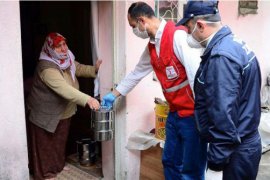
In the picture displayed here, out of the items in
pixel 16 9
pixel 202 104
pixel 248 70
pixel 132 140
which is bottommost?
pixel 132 140

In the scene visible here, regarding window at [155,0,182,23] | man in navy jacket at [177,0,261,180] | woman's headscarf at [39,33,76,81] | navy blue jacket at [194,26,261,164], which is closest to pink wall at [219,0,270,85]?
window at [155,0,182,23]

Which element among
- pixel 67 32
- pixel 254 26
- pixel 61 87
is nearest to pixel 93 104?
pixel 61 87

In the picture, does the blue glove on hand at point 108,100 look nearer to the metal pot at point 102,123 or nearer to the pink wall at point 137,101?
the metal pot at point 102,123

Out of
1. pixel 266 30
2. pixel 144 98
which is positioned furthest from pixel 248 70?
pixel 266 30

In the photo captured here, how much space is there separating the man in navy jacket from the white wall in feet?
3.69

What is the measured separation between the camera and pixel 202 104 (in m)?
1.73

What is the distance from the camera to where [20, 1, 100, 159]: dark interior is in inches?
165

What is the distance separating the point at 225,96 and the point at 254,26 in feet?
9.16

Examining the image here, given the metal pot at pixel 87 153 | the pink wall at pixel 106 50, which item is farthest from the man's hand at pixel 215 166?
the metal pot at pixel 87 153

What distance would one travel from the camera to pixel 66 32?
4.57m

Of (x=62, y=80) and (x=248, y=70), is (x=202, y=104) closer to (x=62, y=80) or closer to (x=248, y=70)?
(x=248, y=70)

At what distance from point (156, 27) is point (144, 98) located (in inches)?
33.1

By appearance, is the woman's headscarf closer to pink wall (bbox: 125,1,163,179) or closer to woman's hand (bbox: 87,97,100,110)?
woman's hand (bbox: 87,97,100,110)

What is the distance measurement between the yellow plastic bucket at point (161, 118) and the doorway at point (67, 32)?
146cm
